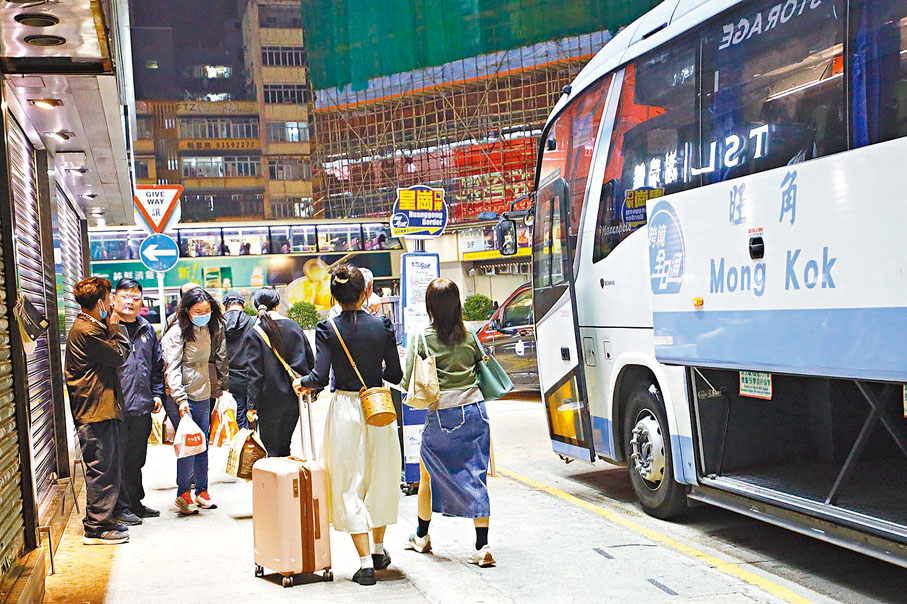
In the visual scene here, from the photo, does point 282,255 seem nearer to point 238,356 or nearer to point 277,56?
point 277,56

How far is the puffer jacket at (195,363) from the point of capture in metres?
7.97

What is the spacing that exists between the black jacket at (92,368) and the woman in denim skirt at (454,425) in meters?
2.18

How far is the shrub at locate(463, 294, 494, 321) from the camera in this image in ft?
105

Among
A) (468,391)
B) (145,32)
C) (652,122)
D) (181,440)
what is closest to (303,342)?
(181,440)

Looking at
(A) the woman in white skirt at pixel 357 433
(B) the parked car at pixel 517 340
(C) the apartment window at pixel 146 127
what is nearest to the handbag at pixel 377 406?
(A) the woman in white skirt at pixel 357 433

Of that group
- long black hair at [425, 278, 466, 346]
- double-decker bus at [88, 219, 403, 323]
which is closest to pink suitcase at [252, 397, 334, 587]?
long black hair at [425, 278, 466, 346]

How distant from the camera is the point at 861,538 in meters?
5.10

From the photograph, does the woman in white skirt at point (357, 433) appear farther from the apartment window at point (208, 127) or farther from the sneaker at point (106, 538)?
the apartment window at point (208, 127)

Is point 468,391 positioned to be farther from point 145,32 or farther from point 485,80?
point 485,80

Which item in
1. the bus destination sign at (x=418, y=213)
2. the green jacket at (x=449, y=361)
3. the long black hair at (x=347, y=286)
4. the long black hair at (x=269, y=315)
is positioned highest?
the bus destination sign at (x=418, y=213)

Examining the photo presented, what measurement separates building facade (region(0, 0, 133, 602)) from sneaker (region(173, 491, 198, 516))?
2.93 ft

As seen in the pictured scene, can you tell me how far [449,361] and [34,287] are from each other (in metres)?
4.01

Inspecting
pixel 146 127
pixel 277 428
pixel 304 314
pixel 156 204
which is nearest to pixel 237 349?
pixel 277 428

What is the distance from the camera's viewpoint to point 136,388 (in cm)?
748
